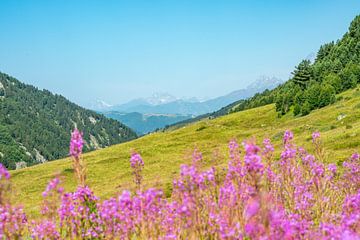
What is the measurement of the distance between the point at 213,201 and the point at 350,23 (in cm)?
13459

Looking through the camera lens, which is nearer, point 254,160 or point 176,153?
point 254,160

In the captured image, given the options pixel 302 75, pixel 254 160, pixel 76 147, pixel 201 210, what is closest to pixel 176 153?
pixel 302 75

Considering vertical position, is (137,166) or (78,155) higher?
(78,155)

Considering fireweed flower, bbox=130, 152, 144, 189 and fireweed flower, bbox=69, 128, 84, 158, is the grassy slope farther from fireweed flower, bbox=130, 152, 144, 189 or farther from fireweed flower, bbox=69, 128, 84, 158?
fireweed flower, bbox=69, 128, 84, 158

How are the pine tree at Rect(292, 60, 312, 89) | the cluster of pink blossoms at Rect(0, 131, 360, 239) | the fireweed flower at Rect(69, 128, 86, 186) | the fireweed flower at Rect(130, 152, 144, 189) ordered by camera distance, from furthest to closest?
the pine tree at Rect(292, 60, 312, 89) < the fireweed flower at Rect(130, 152, 144, 189) < the fireweed flower at Rect(69, 128, 86, 186) < the cluster of pink blossoms at Rect(0, 131, 360, 239)

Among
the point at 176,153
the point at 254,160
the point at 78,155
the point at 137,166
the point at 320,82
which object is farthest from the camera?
the point at 320,82

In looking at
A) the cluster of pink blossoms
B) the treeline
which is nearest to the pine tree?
the treeline

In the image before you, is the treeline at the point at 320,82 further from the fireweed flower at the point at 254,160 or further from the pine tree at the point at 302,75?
the fireweed flower at the point at 254,160

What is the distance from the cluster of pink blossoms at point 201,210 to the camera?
3779mm

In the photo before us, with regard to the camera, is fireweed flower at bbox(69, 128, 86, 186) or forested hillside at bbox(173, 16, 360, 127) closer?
fireweed flower at bbox(69, 128, 86, 186)

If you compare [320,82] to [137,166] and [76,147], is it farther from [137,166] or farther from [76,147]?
[76,147]

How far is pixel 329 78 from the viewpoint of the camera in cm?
7456

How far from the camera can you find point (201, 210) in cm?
624

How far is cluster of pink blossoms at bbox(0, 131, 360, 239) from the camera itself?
3.78 metres
